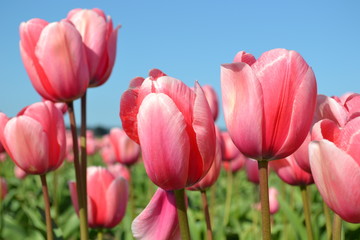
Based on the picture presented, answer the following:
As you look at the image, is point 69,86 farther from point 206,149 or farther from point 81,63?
point 206,149

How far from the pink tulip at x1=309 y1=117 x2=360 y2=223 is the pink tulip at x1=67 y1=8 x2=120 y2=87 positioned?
90 centimetres

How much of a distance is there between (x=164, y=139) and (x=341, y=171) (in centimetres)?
28

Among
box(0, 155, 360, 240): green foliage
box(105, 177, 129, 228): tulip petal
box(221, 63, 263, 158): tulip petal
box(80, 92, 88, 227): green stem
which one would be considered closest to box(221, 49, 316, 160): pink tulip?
box(221, 63, 263, 158): tulip petal

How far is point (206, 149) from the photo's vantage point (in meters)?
0.81

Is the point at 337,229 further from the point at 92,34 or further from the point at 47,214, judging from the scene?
the point at 92,34

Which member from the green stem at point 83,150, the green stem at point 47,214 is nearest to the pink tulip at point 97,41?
the green stem at point 83,150

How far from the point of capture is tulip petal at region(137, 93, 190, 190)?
2.56 feet

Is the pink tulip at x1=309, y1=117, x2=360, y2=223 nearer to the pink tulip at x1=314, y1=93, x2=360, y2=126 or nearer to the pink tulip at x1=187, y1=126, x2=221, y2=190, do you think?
the pink tulip at x1=314, y1=93, x2=360, y2=126

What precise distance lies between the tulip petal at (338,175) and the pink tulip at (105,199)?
1.09 metres

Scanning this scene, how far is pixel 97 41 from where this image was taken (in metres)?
1.52

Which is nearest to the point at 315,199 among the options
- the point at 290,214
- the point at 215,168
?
the point at 290,214

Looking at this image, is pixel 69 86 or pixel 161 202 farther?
pixel 69 86

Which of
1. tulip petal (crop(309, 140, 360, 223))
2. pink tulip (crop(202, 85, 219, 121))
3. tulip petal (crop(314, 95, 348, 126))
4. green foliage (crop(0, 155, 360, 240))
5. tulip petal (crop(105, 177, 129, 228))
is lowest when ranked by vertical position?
green foliage (crop(0, 155, 360, 240))

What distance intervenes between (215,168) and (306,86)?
60 centimetres
